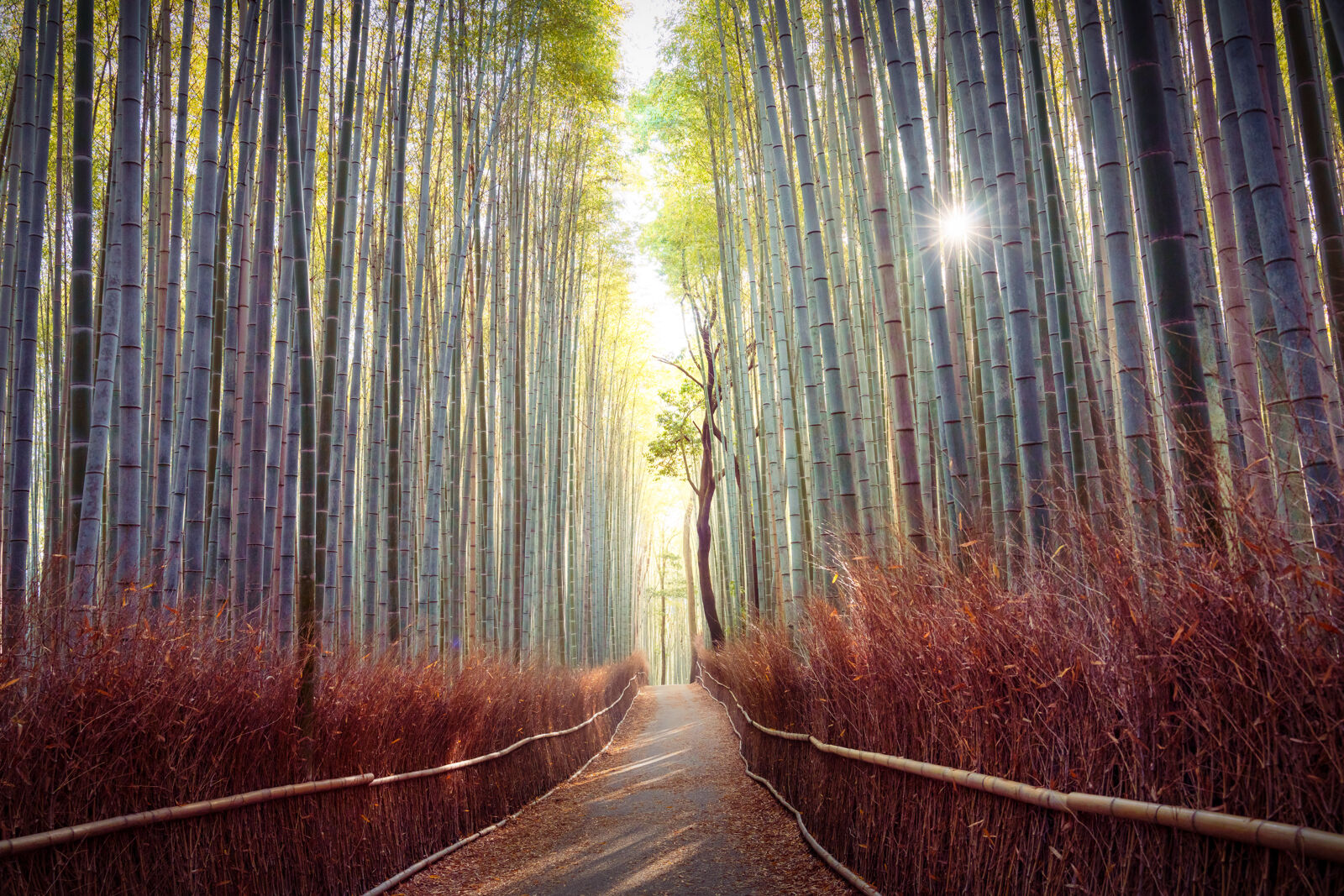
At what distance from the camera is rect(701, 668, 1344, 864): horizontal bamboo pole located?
100 centimetres

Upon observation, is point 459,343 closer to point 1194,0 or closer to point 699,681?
point 1194,0

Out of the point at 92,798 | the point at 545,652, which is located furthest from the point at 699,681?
the point at 92,798

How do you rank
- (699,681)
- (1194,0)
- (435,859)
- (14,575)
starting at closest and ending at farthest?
(1194,0)
(14,575)
(435,859)
(699,681)

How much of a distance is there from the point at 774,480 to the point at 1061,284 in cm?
345

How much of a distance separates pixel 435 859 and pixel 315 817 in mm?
888

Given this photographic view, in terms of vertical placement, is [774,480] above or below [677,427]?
below

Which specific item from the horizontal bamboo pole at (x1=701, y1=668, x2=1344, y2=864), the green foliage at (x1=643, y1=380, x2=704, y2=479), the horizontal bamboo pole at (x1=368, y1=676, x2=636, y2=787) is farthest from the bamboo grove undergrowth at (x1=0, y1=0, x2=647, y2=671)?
the green foliage at (x1=643, y1=380, x2=704, y2=479)

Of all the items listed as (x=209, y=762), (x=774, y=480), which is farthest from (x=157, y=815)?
(x=774, y=480)

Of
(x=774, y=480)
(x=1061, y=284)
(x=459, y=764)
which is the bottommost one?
(x=459, y=764)

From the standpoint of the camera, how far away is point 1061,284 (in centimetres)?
307

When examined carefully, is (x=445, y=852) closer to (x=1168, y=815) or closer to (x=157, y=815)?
(x=157, y=815)

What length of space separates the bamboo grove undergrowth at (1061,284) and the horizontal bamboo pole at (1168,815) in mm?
366

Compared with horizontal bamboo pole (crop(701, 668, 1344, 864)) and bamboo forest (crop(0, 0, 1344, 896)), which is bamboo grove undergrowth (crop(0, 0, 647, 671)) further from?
horizontal bamboo pole (crop(701, 668, 1344, 864))

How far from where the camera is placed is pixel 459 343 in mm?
6113
